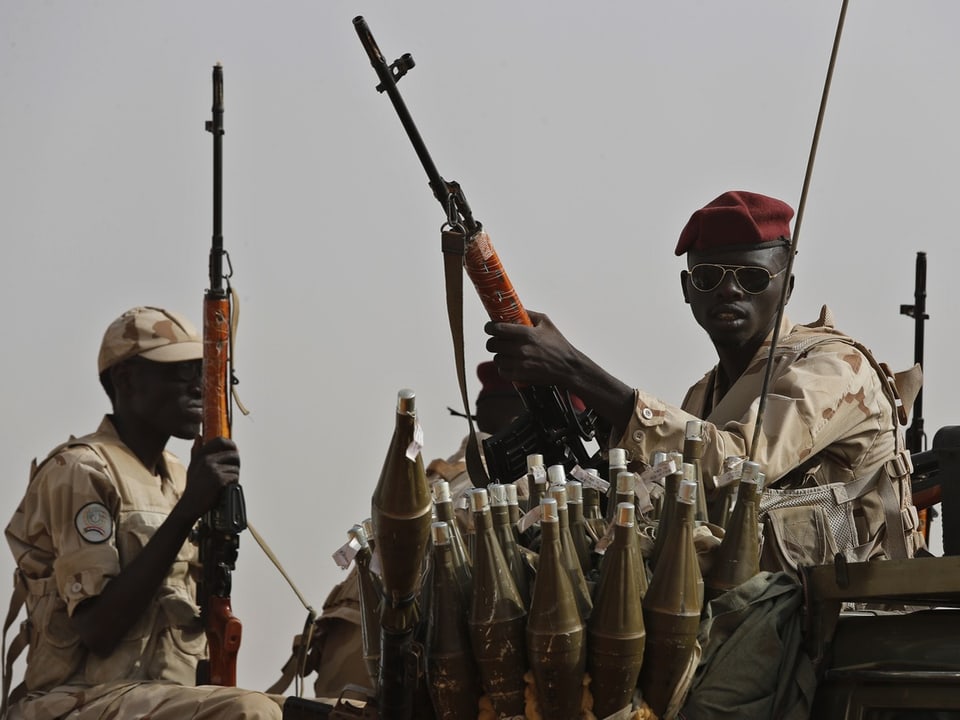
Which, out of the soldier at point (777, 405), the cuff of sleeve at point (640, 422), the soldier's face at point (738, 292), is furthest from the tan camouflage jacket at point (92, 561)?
the soldier's face at point (738, 292)

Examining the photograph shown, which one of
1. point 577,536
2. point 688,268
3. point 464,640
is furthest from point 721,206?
→ point 464,640

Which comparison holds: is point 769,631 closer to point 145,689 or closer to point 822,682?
point 822,682

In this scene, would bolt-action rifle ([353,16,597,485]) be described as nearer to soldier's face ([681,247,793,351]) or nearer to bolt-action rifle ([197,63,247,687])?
soldier's face ([681,247,793,351])

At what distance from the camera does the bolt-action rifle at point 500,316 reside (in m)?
3.99

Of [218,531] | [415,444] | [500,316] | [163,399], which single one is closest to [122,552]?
[218,531]

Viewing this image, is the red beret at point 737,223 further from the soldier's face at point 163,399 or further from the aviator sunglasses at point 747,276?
the soldier's face at point 163,399

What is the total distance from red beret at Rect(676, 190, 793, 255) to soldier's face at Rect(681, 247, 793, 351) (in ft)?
0.13

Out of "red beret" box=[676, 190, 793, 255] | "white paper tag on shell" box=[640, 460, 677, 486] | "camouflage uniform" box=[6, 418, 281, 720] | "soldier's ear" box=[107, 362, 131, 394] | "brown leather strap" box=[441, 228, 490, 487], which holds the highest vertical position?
"red beret" box=[676, 190, 793, 255]

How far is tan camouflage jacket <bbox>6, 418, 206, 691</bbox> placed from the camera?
5102 millimetres

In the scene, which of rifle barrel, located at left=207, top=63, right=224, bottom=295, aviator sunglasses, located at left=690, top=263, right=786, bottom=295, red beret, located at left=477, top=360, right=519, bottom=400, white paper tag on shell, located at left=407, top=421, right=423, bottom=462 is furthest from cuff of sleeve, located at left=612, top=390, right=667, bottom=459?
red beret, located at left=477, top=360, right=519, bottom=400

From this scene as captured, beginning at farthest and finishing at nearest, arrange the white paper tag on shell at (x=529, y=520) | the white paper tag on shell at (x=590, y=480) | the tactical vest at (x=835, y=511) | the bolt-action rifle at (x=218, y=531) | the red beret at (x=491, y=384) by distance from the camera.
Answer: the red beret at (x=491, y=384) → the bolt-action rifle at (x=218, y=531) → the tactical vest at (x=835, y=511) → the white paper tag on shell at (x=590, y=480) → the white paper tag on shell at (x=529, y=520)

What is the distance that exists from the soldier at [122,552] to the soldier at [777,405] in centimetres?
186

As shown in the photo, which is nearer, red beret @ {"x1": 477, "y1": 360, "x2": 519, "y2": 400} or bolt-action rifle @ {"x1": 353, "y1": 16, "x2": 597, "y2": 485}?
bolt-action rifle @ {"x1": 353, "y1": 16, "x2": 597, "y2": 485}

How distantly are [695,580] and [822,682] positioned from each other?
343 millimetres
